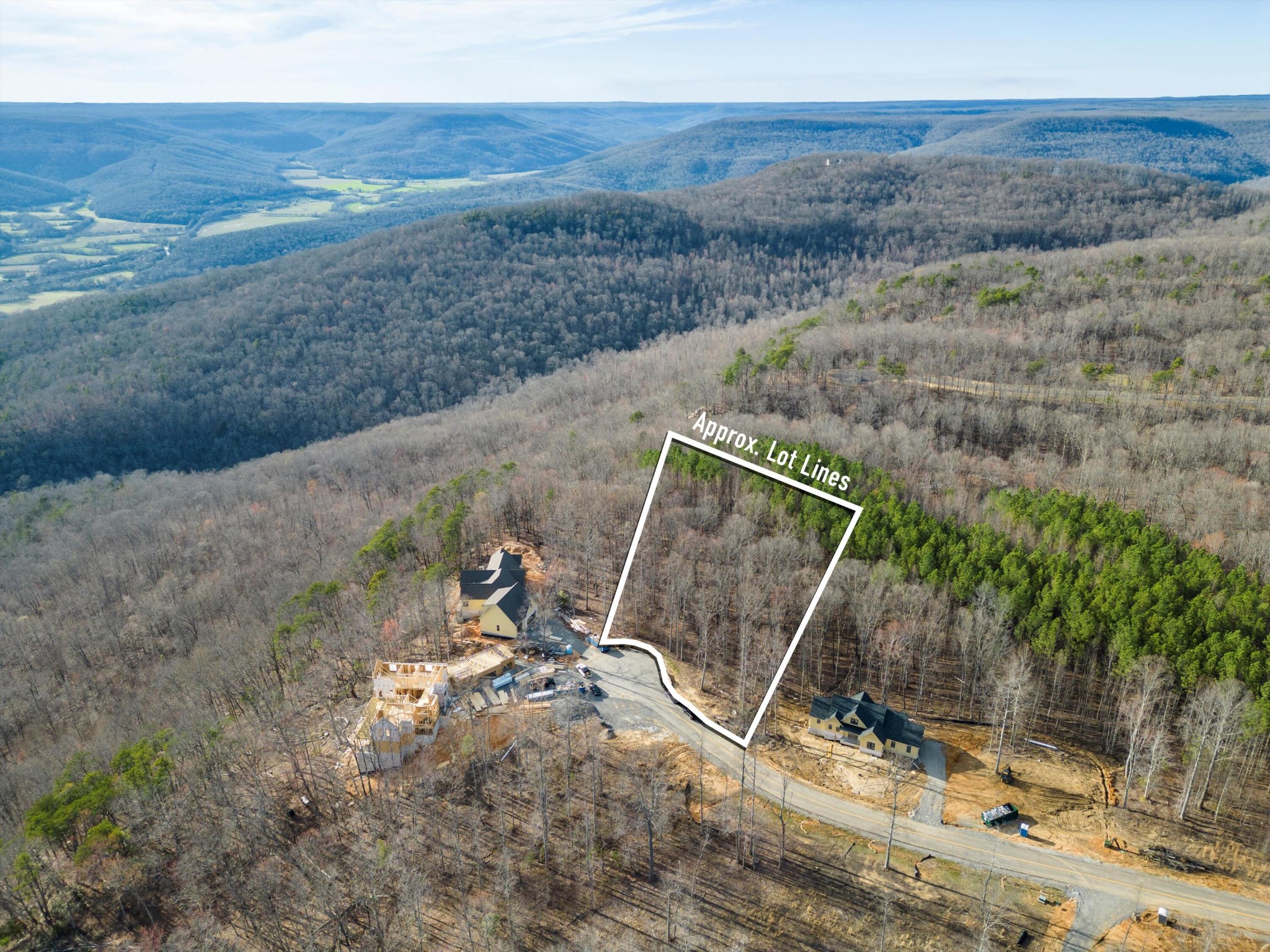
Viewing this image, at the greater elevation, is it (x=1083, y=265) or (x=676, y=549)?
(x=1083, y=265)

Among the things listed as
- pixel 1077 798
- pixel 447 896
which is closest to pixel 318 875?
pixel 447 896

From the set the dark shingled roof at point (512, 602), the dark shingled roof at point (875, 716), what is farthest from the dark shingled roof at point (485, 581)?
the dark shingled roof at point (875, 716)

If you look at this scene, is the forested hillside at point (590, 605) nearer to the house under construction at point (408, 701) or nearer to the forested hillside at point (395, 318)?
the house under construction at point (408, 701)

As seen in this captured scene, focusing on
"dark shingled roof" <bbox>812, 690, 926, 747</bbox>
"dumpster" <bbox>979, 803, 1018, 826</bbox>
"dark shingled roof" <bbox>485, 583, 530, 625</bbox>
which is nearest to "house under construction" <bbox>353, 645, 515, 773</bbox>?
"dark shingled roof" <bbox>485, 583, 530, 625</bbox>

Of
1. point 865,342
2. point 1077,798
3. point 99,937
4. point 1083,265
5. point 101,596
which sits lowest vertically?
point 101,596

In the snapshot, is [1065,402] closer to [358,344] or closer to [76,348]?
[358,344]

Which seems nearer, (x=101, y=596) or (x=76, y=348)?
(x=101, y=596)

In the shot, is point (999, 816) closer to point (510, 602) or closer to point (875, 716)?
point (875, 716)

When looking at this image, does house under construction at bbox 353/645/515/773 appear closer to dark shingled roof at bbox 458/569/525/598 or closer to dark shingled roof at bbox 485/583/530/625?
dark shingled roof at bbox 485/583/530/625
